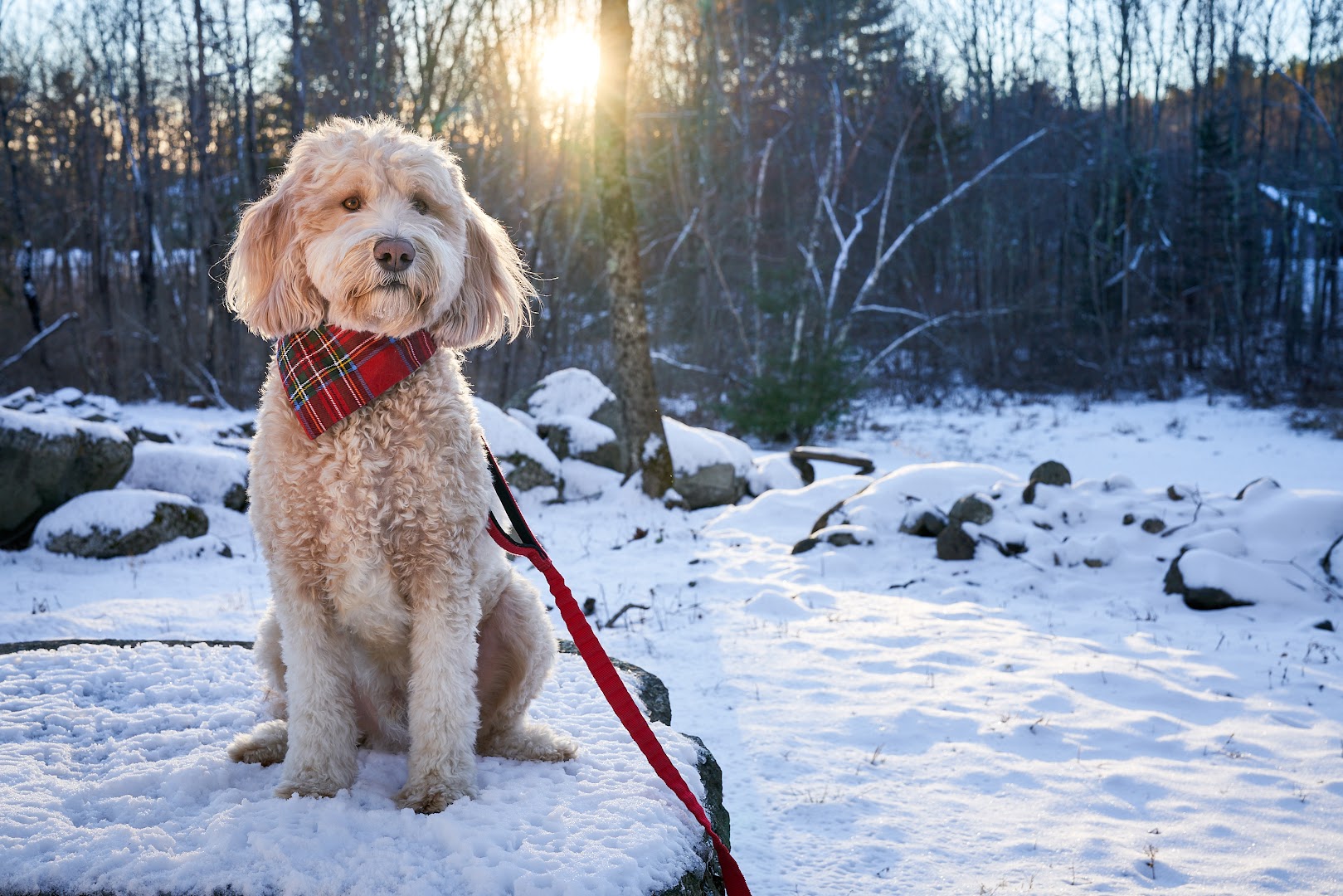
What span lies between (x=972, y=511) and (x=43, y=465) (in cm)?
800

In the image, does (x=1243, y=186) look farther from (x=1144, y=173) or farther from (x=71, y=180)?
(x=71, y=180)

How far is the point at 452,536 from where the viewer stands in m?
2.29

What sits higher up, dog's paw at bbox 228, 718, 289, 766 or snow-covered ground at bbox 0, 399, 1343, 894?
dog's paw at bbox 228, 718, 289, 766

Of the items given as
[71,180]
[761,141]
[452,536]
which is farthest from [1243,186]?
[71,180]

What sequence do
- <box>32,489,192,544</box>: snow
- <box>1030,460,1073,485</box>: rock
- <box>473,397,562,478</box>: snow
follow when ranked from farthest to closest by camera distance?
<box>473,397,562,478</box>: snow, <box>1030,460,1073,485</box>: rock, <box>32,489,192,544</box>: snow

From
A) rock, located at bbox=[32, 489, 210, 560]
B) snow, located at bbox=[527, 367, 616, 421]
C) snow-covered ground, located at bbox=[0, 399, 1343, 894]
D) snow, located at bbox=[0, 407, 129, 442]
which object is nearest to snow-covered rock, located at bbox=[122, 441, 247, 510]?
snow-covered ground, located at bbox=[0, 399, 1343, 894]

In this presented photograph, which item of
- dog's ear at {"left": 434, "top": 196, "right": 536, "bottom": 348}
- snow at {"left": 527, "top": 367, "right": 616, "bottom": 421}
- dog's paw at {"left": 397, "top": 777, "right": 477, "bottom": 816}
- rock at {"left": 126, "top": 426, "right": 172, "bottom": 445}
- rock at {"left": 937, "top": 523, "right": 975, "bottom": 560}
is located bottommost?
rock at {"left": 937, "top": 523, "right": 975, "bottom": 560}

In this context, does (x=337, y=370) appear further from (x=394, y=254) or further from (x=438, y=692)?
(x=438, y=692)

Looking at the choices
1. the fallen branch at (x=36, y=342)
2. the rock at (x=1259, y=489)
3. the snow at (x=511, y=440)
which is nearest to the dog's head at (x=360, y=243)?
the snow at (x=511, y=440)

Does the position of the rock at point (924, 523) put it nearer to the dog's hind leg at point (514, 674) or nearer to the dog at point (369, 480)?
the dog's hind leg at point (514, 674)

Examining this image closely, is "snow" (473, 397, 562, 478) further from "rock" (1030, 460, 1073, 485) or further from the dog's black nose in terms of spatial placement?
the dog's black nose

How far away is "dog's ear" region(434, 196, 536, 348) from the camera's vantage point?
8.20ft

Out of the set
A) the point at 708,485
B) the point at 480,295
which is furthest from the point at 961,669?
the point at 708,485

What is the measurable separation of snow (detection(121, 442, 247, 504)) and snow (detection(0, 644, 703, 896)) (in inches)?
249
